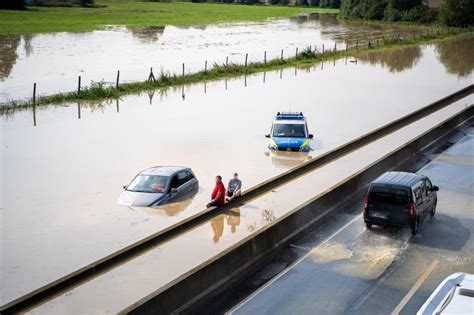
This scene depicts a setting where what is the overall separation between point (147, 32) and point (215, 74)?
45.6 metres

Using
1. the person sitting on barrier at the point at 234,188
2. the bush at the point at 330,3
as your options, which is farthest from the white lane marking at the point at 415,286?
the bush at the point at 330,3

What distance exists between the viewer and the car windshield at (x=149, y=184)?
22.6m

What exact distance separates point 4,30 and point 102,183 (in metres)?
66.2

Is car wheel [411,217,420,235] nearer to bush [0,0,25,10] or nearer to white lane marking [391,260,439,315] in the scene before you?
white lane marking [391,260,439,315]

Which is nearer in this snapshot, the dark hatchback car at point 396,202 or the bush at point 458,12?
the dark hatchback car at point 396,202

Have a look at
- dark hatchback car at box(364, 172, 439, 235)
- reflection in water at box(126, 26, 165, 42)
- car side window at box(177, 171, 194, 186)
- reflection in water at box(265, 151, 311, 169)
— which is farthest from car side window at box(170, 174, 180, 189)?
reflection in water at box(126, 26, 165, 42)

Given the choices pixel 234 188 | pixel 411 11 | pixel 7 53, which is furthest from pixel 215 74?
pixel 411 11

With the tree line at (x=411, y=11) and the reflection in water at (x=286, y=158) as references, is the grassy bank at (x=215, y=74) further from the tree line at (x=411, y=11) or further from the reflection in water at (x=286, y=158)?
the tree line at (x=411, y=11)

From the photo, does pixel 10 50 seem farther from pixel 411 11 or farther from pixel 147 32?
pixel 411 11

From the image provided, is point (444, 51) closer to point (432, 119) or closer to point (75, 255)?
point (432, 119)

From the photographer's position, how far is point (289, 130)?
101 feet

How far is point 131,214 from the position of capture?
70.5ft

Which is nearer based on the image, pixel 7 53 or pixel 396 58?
pixel 7 53

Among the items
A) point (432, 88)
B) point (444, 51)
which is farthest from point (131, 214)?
point (444, 51)
